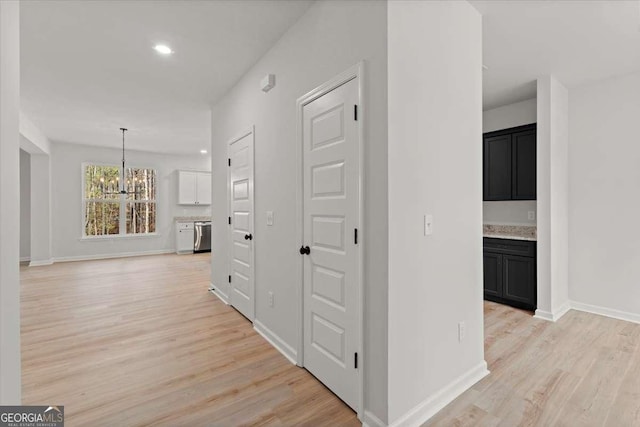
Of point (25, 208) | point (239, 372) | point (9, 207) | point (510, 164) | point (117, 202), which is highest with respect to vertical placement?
point (510, 164)

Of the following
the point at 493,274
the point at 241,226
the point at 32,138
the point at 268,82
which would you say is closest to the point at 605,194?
the point at 493,274

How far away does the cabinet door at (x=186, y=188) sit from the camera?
8594 millimetres

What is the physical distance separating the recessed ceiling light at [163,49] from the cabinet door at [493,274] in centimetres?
441

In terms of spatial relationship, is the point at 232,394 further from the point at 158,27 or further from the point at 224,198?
the point at 158,27

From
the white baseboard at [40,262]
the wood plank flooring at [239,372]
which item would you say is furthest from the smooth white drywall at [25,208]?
the wood plank flooring at [239,372]

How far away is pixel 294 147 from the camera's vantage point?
8.24ft

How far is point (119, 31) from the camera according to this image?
2652 millimetres

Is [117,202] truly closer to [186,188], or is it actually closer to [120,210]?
[120,210]

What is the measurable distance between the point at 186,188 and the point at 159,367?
23.0 feet

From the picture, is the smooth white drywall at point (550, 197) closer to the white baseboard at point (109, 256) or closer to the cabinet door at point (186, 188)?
the cabinet door at point (186, 188)

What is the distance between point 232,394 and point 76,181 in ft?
25.1

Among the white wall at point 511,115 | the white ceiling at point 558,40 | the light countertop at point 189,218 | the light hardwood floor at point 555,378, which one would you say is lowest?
the light hardwood floor at point 555,378

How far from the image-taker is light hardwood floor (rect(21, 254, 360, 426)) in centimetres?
191

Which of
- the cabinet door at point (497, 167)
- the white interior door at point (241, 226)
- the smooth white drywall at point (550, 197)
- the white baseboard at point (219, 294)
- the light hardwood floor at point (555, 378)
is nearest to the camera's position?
the light hardwood floor at point (555, 378)
